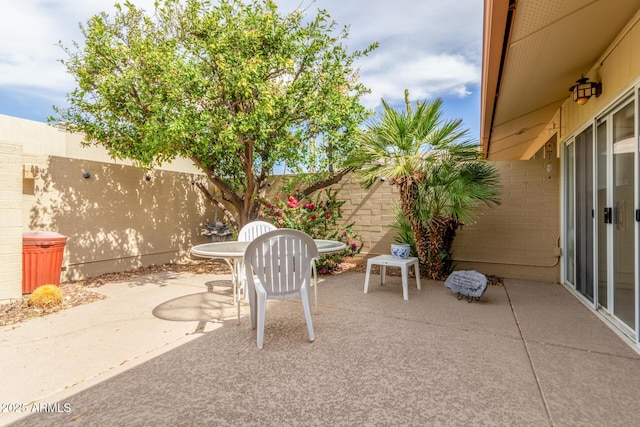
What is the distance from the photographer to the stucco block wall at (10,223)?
13.5 feet

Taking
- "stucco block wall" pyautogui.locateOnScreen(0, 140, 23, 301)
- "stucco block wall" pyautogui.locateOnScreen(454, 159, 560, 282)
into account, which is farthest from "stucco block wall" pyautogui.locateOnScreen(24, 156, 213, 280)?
"stucco block wall" pyautogui.locateOnScreen(454, 159, 560, 282)

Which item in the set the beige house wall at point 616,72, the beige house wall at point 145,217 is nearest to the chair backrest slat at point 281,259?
the beige house wall at point 616,72

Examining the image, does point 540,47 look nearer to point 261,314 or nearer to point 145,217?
point 261,314

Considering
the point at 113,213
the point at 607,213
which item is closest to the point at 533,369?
the point at 607,213

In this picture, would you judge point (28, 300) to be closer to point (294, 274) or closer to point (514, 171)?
point (294, 274)

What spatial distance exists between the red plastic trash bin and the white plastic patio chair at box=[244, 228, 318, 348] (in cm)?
346

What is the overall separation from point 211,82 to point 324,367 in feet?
14.6

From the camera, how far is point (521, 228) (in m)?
5.54

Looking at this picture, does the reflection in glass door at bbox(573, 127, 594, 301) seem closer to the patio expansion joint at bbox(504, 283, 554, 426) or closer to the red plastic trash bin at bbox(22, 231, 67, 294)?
the patio expansion joint at bbox(504, 283, 554, 426)

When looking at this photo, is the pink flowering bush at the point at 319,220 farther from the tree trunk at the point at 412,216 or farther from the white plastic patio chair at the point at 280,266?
the white plastic patio chair at the point at 280,266

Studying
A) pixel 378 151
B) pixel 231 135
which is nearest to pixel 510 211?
pixel 378 151

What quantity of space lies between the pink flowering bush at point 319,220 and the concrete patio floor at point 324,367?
6.72 feet

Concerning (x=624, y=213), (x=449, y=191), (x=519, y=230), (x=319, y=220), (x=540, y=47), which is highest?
(x=540, y=47)

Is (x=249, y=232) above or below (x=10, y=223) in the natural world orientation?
below
